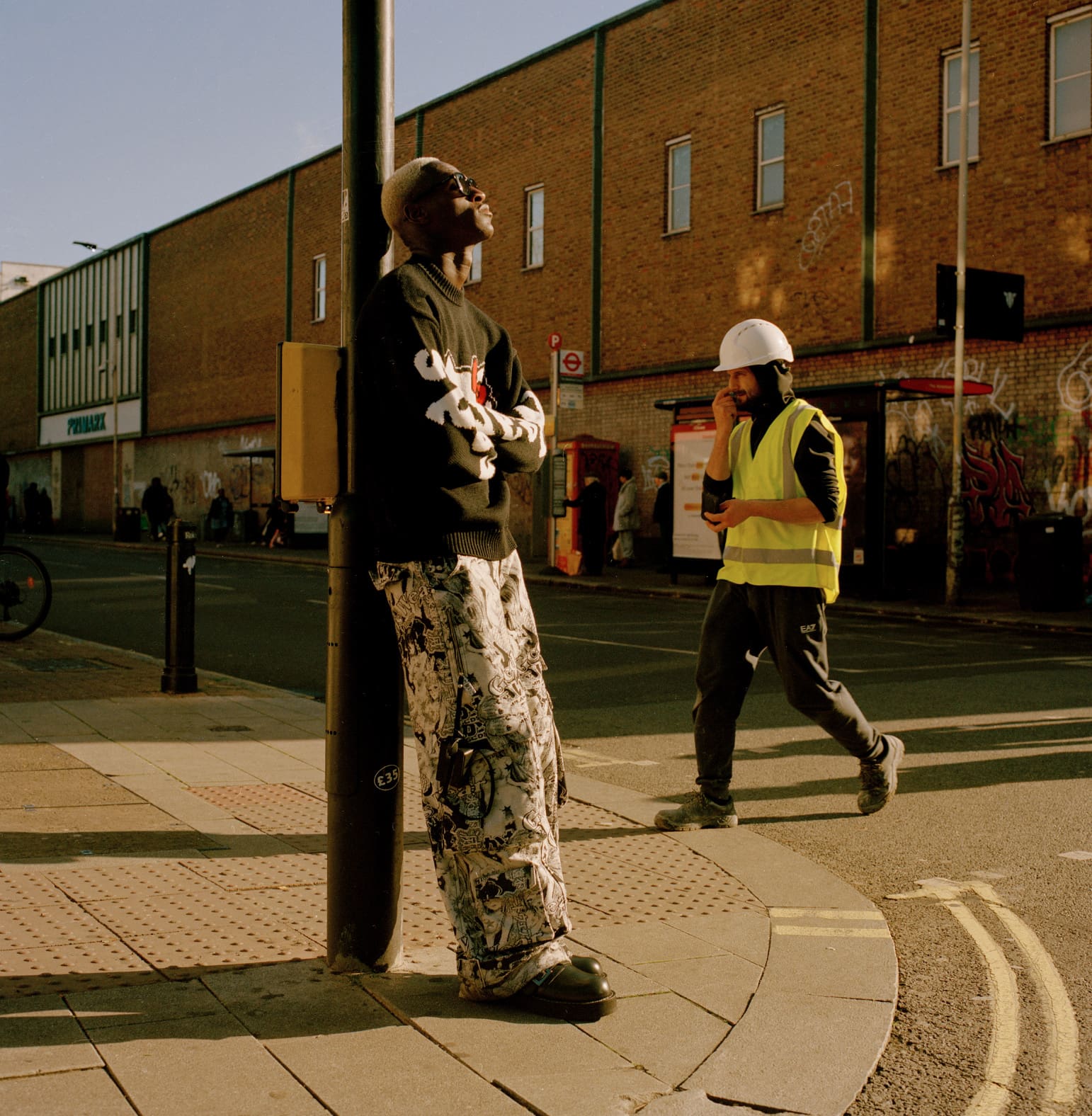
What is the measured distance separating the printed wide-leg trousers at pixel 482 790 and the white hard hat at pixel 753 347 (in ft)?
7.42

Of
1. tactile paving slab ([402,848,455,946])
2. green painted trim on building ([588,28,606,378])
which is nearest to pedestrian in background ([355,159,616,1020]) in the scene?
tactile paving slab ([402,848,455,946])

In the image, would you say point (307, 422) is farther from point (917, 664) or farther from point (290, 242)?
point (290, 242)

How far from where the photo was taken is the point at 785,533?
5.07 meters

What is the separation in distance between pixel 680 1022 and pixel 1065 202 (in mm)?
17388

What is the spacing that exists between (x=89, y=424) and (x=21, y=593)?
147 ft

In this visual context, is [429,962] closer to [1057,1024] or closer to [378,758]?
[378,758]

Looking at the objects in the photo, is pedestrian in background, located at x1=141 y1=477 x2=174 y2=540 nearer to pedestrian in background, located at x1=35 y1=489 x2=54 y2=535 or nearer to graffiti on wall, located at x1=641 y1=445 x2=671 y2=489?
pedestrian in background, located at x1=35 y1=489 x2=54 y2=535

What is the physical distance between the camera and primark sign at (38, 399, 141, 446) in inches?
1940

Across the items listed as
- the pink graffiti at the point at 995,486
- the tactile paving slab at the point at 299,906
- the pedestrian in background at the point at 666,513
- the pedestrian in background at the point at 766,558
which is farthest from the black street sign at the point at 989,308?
the tactile paving slab at the point at 299,906

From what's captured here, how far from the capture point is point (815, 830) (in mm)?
5289

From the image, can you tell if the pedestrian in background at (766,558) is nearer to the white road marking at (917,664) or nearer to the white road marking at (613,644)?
the white road marking at (917,664)

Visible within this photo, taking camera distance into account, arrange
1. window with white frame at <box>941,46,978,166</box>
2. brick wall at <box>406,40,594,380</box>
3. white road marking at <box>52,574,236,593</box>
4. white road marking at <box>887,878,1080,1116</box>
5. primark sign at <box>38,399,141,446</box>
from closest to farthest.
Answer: white road marking at <box>887,878,1080,1116</box>
window with white frame at <box>941,46,978,166</box>
white road marking at <box>52,574,236,593</box>
brick wall at <box>406,40,594,380</box>
primark sign at <box>38,399,141,446</box>

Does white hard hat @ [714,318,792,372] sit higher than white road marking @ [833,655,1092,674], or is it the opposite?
white hard hat @ [714,318,792,372]

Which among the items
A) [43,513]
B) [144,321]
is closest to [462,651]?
[144,321]
